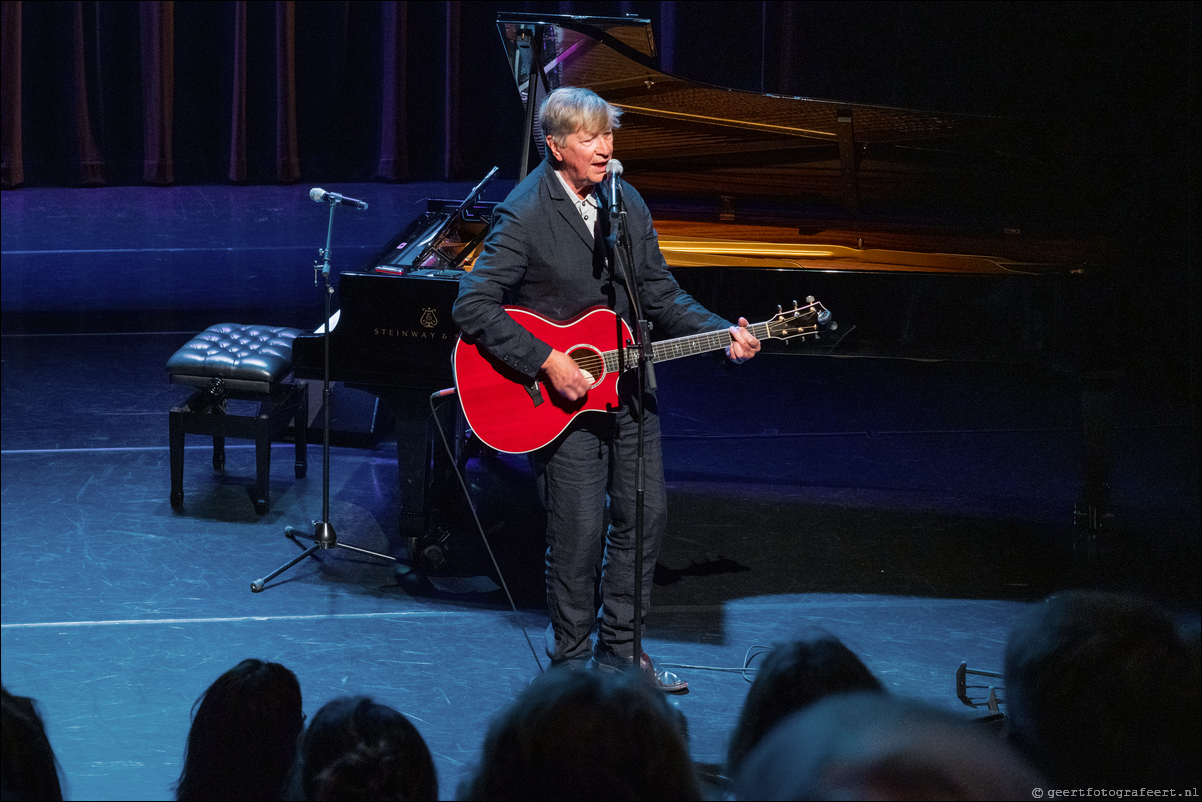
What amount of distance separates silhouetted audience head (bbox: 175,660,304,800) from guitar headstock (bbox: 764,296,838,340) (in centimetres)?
210

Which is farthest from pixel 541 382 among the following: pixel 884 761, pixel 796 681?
pixel 884 761

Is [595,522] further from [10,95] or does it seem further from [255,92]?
[10,95]

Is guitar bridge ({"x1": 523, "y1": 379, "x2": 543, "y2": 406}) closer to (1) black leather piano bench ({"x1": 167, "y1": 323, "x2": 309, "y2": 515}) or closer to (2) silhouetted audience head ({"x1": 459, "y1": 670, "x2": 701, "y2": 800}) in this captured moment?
(1) black leather piano bench ({"x1": 167, "y1": 323, "x2": 309, "y2": 515})

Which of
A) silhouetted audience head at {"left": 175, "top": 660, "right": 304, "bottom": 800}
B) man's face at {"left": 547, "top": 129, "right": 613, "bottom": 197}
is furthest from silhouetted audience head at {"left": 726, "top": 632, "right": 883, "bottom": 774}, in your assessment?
man's face at {"left": 547, "top": 129, "right": 613, "bottom": 197}

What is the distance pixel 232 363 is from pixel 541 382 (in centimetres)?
224

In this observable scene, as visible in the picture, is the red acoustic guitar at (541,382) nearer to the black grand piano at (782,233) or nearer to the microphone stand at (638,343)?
the microphone stand at (638,343)

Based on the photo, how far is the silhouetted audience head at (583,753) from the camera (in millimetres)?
1313

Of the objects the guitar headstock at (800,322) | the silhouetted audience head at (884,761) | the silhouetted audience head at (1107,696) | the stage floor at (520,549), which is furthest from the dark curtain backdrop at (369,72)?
the silhouetted audience head at (884,761)

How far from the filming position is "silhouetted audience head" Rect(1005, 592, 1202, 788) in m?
1.45

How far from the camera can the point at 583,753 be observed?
1.32 m

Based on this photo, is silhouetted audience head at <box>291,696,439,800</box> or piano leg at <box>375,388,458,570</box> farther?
piano leg at <box>375,388,458,570</box>

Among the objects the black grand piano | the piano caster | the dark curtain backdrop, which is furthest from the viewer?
the dark curtain backdrop

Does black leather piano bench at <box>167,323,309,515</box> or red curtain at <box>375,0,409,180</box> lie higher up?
red curtain at <box>375,0,409,180</box>

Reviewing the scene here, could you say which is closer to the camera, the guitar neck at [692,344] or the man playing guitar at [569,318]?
the man playing guitar at [569,318]
